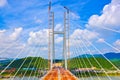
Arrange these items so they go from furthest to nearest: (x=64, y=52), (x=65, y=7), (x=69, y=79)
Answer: (x=64, y=52) → (x=65, y=7) → (x=69, y=79)

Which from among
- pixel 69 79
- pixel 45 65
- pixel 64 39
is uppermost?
pixel 64 39

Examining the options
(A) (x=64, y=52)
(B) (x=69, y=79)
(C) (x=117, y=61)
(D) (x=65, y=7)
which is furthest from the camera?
(C) (x=117, y=61)

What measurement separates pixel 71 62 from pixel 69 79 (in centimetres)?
1047

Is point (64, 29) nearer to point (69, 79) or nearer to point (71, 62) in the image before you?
point (71, 62)

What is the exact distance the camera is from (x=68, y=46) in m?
31.0

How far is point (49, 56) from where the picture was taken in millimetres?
30672

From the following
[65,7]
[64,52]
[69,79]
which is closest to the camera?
[69,79]

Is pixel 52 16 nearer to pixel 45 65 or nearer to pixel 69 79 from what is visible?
pixel 45 65

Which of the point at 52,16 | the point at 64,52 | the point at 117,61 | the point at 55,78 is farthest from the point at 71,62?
the point at 117,61

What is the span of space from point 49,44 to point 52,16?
2466 millimetres

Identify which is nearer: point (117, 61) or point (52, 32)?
point (52, 32)

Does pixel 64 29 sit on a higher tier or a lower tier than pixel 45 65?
higher

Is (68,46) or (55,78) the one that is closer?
(55,78)

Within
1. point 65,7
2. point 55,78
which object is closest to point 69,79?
point 55,78
